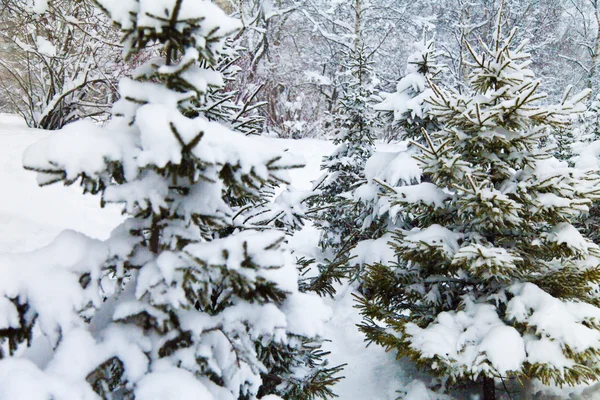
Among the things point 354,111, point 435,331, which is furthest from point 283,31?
point 435,331

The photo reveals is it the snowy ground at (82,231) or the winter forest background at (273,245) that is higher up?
the winter forest background at (273,245)

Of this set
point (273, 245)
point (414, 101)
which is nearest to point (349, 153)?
point (414, 101)

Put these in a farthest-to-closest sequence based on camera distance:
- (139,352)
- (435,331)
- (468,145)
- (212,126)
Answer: (468,145), (435,331), (212,126), (139,352)

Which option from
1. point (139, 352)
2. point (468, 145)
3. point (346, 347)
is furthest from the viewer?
point (346, 347)

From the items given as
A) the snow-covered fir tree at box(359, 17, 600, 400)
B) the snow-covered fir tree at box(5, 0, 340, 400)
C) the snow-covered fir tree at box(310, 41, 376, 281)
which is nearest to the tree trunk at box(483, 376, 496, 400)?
the snow-covered fir tree at box(359, 17, 600, 400)

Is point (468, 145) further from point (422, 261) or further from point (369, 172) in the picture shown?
point (369, 172)

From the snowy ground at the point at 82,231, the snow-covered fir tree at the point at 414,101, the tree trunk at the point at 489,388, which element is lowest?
the snowy ground at the point at 82,231

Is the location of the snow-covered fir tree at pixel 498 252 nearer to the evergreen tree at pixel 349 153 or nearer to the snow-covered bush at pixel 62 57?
the evergreen tree at pixel 349 153

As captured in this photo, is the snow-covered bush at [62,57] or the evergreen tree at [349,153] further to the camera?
the snow-covered bush at [62,57]

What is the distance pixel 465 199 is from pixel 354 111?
13.7 ft

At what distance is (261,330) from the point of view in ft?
5.64

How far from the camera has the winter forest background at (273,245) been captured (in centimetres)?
157

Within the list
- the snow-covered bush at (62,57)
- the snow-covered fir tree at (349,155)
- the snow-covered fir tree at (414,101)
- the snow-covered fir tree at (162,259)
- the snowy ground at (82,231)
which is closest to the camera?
the snow-covered fir tree at (162,259)

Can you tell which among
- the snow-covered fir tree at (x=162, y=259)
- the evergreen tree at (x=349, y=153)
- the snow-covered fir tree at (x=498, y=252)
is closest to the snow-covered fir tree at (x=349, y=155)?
the evergreen tree at (x=349, y=153)
